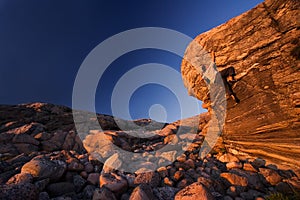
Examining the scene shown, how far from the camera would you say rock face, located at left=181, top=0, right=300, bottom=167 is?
6047 millimetres

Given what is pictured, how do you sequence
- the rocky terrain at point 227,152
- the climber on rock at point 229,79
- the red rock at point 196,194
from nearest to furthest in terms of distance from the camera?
the red rock at point 196,194 → the rocky terrain at point 227,152 → the climber on rock at point 229,79

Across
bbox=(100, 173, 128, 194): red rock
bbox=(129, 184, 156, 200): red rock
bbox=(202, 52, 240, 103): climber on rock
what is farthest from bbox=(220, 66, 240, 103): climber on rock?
bbox=(100, 173, 128, 194): red rock

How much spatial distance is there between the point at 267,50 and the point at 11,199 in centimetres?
988

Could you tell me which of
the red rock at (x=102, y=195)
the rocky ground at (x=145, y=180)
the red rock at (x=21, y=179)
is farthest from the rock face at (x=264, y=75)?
the red rock at (x=21, y=179)

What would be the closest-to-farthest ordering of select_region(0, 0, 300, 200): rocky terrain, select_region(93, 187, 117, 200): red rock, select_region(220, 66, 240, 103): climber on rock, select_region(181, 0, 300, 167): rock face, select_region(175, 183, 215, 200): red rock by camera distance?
select_region(175, 183, 215, 200): red rock, select_region(93, 187, 117, 200): red rock, select_region(0, 0, 300, 200): rocky terrain, select_region(181, 0, 300, 167): rock face, select_region(220, 66, 240, 103): climber on rock

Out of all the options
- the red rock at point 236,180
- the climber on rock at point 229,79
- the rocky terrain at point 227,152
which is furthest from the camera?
the climber on rock at point 229,79

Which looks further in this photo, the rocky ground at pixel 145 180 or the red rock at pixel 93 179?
the red rock at pixel 93 179

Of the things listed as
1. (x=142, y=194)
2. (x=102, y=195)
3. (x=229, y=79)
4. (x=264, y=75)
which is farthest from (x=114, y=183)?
(x=264, y=75)

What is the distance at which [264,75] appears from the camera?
6820 mm

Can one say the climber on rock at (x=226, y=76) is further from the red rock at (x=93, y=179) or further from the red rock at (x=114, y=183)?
the red rock at (x=93, y=179)

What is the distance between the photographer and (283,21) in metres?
6.07

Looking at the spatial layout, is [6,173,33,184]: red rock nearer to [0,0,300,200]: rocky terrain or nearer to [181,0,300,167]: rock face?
[0,0,300,200]: rocky terrain

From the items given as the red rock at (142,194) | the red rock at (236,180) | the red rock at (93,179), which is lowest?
the red rock at (236,180)

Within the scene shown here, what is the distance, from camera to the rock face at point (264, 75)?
6.05 metres
